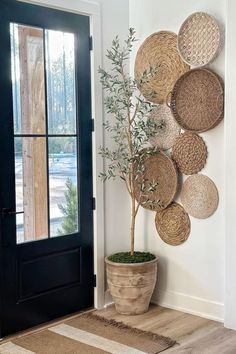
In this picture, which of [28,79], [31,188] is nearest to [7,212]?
[31,188]

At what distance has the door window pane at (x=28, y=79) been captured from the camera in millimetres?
3537

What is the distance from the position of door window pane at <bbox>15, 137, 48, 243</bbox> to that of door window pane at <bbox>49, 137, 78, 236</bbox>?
70mm

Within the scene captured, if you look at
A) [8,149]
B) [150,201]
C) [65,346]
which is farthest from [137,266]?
[8,149]

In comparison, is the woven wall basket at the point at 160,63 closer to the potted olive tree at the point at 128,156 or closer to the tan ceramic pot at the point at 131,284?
the potted olive tree at the point at 128,156

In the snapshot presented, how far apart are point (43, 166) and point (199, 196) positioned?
A: 120 cm

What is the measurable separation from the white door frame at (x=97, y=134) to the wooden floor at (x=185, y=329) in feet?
0.93

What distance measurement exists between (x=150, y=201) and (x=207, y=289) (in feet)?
2.69

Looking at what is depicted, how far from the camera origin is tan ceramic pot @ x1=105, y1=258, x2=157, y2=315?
3883mm

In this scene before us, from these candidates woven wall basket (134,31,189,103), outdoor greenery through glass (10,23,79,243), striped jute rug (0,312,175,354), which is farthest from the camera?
woven wall basket (134,31,189,103)

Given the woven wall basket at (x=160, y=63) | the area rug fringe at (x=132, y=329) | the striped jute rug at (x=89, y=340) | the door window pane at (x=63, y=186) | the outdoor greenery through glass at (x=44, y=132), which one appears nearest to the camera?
the striped jute rug at (x=89, y=340)

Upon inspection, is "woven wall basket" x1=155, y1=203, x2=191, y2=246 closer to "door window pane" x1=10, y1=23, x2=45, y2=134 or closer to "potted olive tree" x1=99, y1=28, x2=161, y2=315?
"potted olive tree" x1=99, y1=28, x2=161, y2=315

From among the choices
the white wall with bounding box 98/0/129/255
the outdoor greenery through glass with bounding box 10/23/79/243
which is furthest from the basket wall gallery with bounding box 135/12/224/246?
the outdoor greenery through glass with bounding box 10/23/79/243

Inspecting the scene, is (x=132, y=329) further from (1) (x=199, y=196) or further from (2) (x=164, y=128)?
(2) (x=164, y=128)

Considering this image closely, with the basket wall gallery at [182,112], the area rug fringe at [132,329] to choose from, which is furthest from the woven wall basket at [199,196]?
the area rug fringe at [132,329]
